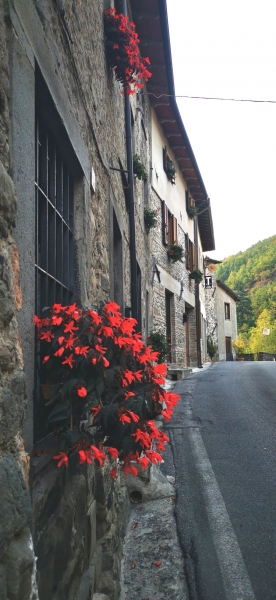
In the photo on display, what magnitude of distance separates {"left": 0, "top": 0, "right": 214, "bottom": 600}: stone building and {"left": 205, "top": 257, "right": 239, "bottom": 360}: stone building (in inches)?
819

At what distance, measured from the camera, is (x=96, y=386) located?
6.86ft

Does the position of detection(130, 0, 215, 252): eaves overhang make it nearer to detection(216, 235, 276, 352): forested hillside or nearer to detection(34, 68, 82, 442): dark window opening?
detection(34, 68, 82, 442): dark window opening

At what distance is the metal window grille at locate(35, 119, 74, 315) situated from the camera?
250cm

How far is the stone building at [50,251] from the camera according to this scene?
1.54m

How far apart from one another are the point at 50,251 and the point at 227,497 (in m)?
2.80

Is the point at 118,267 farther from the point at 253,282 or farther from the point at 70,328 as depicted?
the point at 253,282

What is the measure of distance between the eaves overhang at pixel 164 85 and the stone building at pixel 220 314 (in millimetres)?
6901

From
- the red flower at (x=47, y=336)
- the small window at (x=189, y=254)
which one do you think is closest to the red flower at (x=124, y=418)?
the red flower at (x=47, y=336)

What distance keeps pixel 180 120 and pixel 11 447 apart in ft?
44.1

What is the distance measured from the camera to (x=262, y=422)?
667cm

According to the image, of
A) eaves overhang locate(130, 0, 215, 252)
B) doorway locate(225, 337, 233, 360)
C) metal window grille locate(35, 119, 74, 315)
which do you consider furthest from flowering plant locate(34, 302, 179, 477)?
doorway locate(225, 337, 233, 360)

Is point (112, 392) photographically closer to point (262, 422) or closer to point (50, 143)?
point (50, 143)

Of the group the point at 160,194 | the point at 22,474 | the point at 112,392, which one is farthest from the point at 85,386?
the point at 160,194

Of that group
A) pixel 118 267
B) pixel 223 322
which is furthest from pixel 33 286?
pixel 223 322
